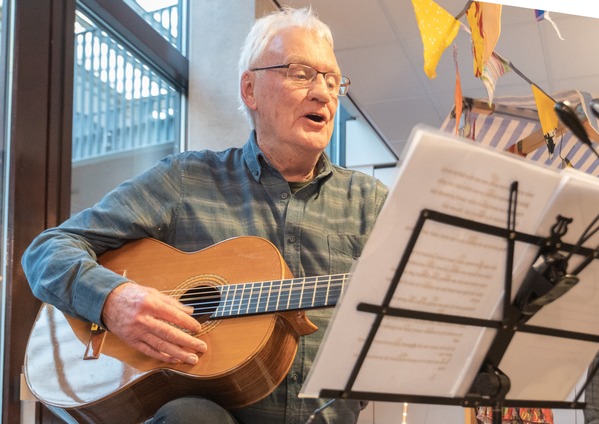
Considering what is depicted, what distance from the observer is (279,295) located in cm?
166

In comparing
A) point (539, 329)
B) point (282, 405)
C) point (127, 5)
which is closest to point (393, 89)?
point (127, 5)

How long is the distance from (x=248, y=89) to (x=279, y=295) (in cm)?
87

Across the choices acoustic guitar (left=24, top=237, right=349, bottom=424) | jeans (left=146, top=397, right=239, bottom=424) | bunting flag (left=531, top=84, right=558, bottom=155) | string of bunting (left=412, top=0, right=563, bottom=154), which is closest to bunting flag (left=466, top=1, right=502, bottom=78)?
string of bunting (left=412, top=0, right=563, bottom=154)

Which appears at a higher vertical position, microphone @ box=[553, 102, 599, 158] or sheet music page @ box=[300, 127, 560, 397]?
microphone @ box=[553, 102, 599, 158]

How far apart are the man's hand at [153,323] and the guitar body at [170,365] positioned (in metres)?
0.03

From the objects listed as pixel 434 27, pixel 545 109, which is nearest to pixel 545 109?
pixel 545 109

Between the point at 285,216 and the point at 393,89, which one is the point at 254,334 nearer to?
the point at 285,216

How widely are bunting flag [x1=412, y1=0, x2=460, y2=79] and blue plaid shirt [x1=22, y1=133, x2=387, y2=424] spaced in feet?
1.37

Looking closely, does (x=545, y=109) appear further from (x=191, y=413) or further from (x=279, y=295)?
(x=191, y=413)

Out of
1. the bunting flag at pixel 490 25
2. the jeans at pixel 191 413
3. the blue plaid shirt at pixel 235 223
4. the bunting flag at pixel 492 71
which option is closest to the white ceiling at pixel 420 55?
the bunting flag at pixel 492 71

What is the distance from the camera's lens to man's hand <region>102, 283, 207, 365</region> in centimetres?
165

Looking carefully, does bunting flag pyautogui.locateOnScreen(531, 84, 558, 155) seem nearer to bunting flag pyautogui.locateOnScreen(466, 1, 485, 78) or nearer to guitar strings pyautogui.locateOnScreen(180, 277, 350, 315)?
bunting flag pyautogui.locateOnScreen(466, 1, 485, 78)

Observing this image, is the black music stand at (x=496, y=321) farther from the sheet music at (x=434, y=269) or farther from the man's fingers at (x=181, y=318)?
the man's fingers at (x=181, y=318)

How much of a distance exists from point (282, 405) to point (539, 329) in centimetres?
74
